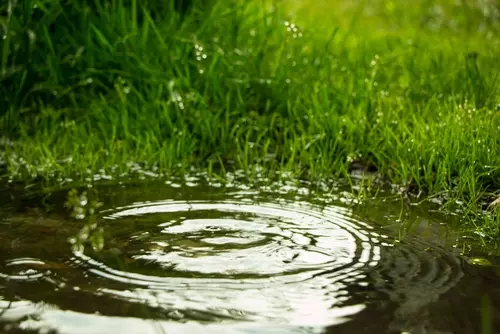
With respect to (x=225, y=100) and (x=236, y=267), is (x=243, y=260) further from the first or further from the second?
(x=225, y=100)

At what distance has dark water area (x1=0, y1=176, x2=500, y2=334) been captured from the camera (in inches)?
79.0

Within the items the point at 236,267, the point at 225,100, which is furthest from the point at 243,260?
the point at 225,100

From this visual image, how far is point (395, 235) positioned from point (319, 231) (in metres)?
0.28

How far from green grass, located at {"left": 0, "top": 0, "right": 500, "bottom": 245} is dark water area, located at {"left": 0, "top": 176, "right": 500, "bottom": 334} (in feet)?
1.27

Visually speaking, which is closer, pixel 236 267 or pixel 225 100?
pixel 236 267

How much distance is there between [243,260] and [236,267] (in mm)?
67

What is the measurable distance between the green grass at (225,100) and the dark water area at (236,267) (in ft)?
1.27

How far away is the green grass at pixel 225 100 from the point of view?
358 cm

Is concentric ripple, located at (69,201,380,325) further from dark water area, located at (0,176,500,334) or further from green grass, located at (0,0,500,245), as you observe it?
green grass, located at (0,0,500,245)

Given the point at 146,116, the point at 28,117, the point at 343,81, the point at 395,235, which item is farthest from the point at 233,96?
the point at 395,235

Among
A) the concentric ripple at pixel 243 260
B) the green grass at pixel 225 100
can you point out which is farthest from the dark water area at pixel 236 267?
the green grass at pixel 225 100

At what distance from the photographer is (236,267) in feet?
7.76

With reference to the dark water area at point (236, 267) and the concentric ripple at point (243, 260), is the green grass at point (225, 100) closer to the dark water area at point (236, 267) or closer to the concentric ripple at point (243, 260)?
the dark water area at point (236, 267)

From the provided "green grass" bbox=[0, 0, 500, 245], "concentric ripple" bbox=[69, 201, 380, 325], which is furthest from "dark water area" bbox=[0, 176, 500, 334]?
"green grass" bbox=[0, 0, 500, 245]
